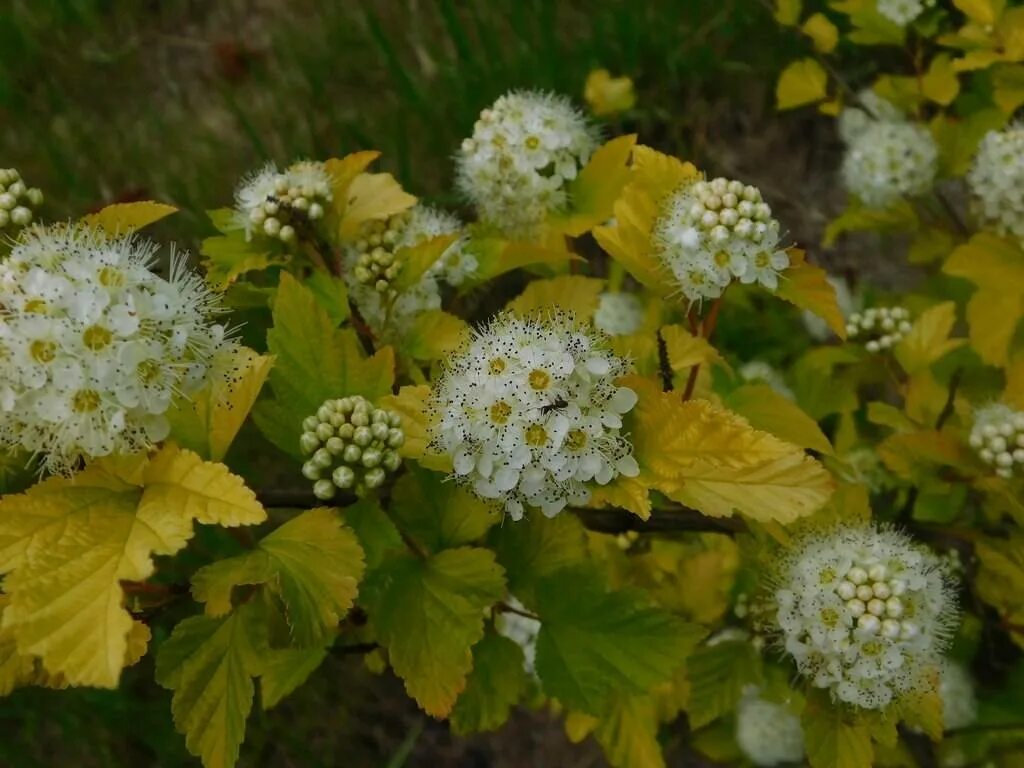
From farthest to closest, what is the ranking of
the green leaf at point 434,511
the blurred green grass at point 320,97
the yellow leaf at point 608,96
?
the blurred green grass at point 320,97 < the yellow leaf at point 608,96 < the green leaf at point 434,511

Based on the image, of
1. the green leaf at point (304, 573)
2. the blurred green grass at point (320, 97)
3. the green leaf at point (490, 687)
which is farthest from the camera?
the blurred green grass at point (320, 97)

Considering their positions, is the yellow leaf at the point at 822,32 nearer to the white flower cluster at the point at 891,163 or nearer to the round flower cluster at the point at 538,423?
the white flower cluster at the point at 891,163

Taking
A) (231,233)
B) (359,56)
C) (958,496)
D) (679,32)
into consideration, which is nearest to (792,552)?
(958,496)

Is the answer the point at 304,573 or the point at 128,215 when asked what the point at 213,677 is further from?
the point at 128,215

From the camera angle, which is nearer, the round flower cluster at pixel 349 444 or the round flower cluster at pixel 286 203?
the round flower cluster at pixel 349 444

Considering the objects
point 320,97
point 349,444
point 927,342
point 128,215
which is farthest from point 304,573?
point 320,97

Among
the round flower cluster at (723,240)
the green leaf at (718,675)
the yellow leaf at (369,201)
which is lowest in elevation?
the green leaf at (718,675)

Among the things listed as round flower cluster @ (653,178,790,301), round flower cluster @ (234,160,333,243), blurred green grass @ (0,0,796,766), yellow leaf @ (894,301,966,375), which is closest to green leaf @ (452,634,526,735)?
round flower cluster @ (653,178,790,301)

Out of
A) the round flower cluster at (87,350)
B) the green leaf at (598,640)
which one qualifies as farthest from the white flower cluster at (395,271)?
the green leaf at (598,640)

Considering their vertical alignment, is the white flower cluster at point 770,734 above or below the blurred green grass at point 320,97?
below
